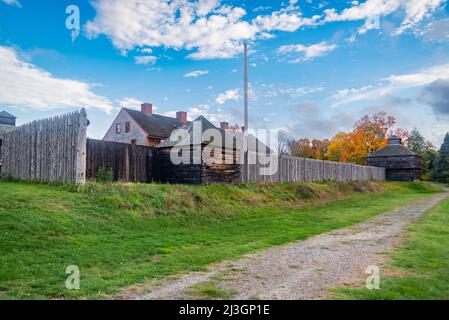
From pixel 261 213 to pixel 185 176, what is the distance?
16.7 ft

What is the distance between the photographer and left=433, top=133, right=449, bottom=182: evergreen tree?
56719 mm

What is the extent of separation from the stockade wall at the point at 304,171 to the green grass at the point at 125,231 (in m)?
3.72

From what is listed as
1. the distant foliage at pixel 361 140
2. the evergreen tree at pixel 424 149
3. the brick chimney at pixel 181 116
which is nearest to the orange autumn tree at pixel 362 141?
the distant foliage at pixel 361 140

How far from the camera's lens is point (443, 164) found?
5750cm

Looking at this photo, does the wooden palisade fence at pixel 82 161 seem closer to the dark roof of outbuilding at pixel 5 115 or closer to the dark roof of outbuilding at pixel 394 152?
the dark roof of outbuilding at pixel 5 115

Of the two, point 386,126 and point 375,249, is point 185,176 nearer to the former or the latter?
point 375,249

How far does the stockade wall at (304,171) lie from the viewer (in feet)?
70.4

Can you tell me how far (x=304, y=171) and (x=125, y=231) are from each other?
1870 cm

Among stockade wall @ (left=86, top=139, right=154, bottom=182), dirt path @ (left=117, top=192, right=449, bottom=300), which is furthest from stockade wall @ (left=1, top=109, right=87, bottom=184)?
dirt path @ (left=117, top=192, right=449, bottom=300)

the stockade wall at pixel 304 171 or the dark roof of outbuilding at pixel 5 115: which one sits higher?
the dark roof of outbuilding at pixel 5 115

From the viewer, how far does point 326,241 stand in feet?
32.5

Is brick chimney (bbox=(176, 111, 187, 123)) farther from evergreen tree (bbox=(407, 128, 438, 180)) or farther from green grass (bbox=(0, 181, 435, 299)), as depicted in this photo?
evergreen tree (bbox=(407, 128, 438, 180))

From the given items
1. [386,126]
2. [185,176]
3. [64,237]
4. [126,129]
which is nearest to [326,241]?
[64,237]

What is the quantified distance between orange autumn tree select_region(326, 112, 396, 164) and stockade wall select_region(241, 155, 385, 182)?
1888cm
